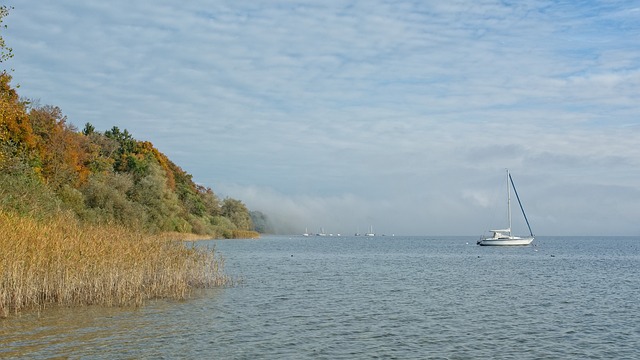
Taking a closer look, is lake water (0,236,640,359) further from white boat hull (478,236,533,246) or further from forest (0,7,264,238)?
white boat hull (478,236,533,246)

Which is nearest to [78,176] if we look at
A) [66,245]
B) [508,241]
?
[66,245]

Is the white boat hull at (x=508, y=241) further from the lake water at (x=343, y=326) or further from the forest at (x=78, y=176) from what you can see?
the lake water at (x=343, y=326)

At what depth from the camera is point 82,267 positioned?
25219mm

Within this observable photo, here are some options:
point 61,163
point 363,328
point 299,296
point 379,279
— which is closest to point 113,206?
point 61,163

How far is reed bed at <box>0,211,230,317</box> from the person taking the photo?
74.8 ft

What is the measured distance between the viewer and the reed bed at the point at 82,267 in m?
22.8

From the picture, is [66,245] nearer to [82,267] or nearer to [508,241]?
[82,267]

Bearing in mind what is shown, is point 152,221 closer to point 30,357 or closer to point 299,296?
point 299,296

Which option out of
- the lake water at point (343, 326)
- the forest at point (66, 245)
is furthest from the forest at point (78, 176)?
the lake water at point (343, 326)

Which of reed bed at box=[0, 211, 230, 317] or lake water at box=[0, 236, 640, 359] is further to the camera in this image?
reed bed at box=[0, 211, 230, 317]

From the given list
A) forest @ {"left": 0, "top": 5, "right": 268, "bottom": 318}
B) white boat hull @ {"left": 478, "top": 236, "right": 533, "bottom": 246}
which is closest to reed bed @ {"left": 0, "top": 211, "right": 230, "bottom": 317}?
forest @ {"left": 0, "top": 5, "right": 268, "bottom": 318}

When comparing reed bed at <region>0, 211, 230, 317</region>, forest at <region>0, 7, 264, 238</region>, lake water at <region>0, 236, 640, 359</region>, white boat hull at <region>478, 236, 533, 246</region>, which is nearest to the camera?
lake water at <region>0, 236, 640, 359</region>

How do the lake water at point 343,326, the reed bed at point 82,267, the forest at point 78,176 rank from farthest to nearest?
the forest at point 78,176, the reed bed at point 82,267, the lake water at point 343,326

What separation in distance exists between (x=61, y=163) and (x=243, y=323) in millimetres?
53785
